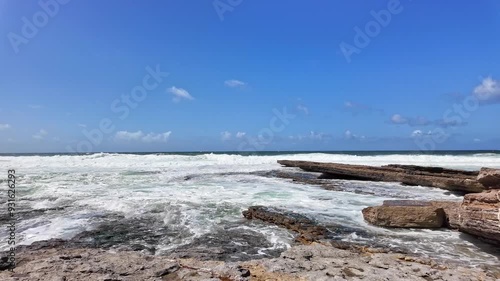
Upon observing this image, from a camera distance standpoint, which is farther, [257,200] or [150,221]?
[257,200]

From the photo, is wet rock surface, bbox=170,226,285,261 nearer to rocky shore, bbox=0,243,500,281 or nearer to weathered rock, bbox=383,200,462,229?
rocky shore, bbox=0,243,500,281

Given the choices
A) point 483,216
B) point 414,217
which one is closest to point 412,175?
point 414,217

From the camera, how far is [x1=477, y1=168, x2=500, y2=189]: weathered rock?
21.2 feet

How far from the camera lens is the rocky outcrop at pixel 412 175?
43.2ft

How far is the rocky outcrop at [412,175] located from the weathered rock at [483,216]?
729 centimetres

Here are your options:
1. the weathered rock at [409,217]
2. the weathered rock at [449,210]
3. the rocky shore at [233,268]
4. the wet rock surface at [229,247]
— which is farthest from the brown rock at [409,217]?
the wet rock surface at [229,247]

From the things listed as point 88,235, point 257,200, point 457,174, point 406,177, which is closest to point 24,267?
point 88,235

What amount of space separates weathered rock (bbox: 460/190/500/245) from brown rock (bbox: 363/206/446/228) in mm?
797

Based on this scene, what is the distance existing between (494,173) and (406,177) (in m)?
10.2

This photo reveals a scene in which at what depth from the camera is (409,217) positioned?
24.3 ft

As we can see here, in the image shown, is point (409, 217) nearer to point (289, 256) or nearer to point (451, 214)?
point (451, 214)

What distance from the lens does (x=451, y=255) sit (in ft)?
18.3

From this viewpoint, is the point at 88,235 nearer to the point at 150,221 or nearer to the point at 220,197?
the point at 150,221

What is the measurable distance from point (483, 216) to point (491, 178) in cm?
109
